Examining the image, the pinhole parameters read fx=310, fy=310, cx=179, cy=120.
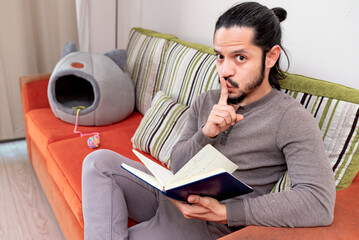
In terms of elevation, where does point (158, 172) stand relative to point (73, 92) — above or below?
above

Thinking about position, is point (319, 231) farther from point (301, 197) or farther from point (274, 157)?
point (274, 157)

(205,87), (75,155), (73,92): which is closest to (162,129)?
(205,87)

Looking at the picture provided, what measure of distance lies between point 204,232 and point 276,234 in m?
0.30

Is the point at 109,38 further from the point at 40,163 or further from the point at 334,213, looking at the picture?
the point at 334,213

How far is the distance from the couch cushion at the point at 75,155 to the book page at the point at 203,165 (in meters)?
0.55

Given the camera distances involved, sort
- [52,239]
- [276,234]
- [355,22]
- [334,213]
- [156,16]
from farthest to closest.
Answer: [156,16], [52,239], [355,22], [334,213], [276,234]

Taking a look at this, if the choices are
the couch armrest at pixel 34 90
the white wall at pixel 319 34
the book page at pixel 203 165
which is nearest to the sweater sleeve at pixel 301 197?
the book page at pixel 203 165

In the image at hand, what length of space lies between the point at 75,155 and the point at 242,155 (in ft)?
2.80

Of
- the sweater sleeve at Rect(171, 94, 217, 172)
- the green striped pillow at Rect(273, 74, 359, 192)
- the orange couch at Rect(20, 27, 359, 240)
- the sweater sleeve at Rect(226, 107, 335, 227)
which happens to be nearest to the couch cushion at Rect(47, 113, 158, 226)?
the orange couch at Rect(20, 27, 359, 240)

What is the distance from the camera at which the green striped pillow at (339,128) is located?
97 centimetres

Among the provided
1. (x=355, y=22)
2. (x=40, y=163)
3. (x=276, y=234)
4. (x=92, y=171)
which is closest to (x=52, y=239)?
(x=40, y=163)

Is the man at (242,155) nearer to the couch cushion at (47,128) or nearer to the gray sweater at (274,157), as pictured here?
the gray sweater at (274,157)

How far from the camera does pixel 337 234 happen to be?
30.8 inches

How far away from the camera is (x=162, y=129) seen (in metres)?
1.52
